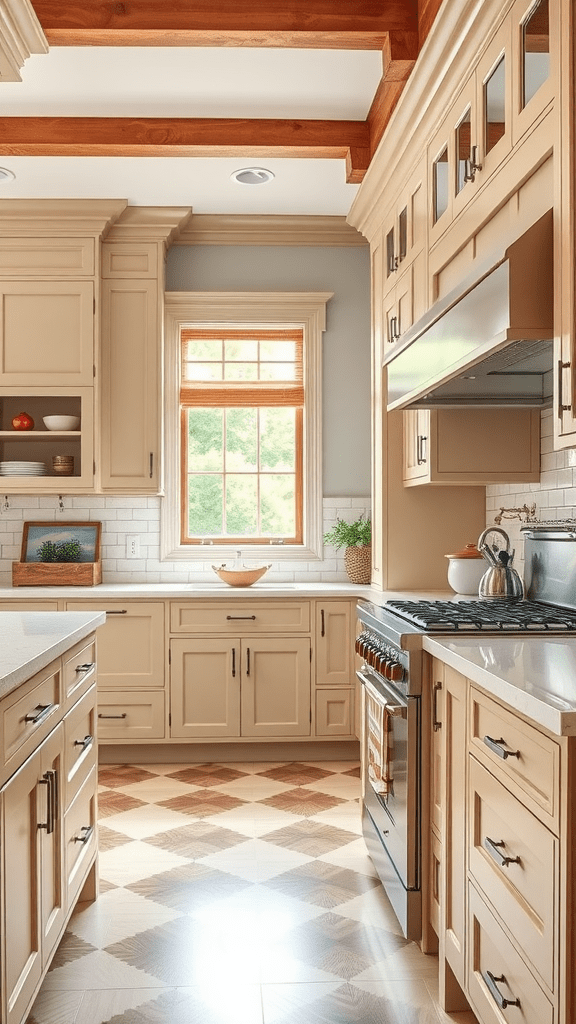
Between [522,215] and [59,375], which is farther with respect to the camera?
[59,375]

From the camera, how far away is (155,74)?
345 centimetres

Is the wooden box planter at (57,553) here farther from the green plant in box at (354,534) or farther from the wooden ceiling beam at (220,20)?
the wooden ceiling beam at (220,20)

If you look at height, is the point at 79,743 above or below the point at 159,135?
below

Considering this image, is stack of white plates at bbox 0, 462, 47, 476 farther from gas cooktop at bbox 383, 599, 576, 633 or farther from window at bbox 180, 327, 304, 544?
gas cooktop at bbox 383, 599, 576, 633

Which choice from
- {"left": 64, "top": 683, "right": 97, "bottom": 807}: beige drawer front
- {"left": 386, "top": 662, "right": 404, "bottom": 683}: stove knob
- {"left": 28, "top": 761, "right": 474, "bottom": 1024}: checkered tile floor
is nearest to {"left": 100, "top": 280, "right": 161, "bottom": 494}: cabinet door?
{"left": 28, "top": 761, "right": 474, "bottom": 1024}: checkered tile floor

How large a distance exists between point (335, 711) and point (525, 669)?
9.42ft

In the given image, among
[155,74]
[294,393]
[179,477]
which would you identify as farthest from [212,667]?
[155,74]

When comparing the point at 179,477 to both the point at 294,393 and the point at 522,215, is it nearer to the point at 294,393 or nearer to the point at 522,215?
the point at 294,393

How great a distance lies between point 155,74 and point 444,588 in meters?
2.59

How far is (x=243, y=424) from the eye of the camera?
5207 millimetres

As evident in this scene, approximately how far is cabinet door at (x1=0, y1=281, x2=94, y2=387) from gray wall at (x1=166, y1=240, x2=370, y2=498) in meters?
0.79

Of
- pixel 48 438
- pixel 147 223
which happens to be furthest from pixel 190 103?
pixel 48 438

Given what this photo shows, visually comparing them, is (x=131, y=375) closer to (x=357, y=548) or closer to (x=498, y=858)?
(x=357, y=548)

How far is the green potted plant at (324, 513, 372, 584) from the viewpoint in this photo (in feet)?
15.7
